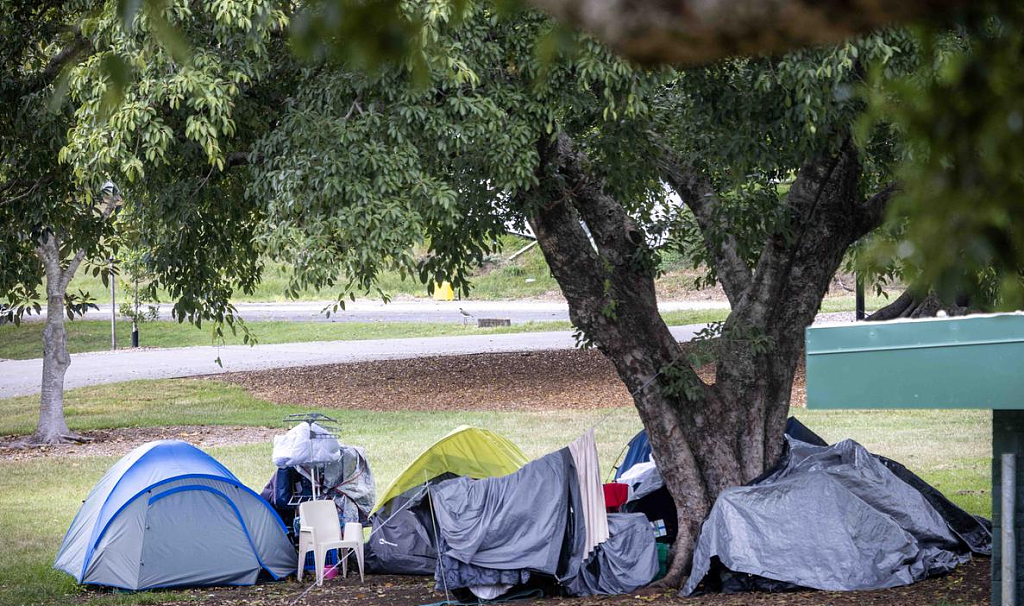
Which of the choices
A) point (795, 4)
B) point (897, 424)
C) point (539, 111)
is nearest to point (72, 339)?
point (897, 424)

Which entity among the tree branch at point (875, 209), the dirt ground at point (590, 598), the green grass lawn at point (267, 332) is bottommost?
the dirt ground at point (590, 598)

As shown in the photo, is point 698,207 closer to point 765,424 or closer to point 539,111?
point 765,424

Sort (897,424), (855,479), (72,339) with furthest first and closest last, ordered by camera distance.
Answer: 1. (72,339)
2. (897,424)
3. (855,479)

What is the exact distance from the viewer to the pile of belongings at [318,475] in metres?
10.9

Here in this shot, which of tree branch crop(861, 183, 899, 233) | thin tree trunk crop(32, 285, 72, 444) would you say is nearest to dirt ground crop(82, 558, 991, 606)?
tree branch crop(861, 183, 899, 233)

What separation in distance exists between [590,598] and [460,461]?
8.53 ft

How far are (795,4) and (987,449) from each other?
1808 cm

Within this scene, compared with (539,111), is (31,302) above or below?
below

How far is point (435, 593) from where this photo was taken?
10109 millimetres

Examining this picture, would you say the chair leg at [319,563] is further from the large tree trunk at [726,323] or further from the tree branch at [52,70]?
the tree branch at [52,70]

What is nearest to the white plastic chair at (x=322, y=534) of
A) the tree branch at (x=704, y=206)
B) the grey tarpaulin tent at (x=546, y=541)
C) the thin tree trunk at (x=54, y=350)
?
the grey tarpaulin tent at (x=546, y=541)

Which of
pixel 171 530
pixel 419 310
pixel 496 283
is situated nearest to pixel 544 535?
pixel 171 530

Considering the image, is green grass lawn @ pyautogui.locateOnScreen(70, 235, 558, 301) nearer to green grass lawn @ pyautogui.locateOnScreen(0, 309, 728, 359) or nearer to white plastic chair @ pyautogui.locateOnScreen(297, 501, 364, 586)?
green grass lawn @ pyautogui.locateOnScreen(0, 309, 728, 359)

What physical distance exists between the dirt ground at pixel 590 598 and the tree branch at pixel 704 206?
2644 mm
